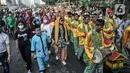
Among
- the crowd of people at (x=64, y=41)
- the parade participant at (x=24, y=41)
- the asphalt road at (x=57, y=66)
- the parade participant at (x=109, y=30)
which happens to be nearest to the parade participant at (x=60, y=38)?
the crowd of people at (x=64, y=41)

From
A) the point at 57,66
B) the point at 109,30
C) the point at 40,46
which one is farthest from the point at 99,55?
the point at 57,66

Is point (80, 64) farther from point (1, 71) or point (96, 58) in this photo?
point (96, 58)

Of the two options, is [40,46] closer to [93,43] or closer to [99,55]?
[93,43]

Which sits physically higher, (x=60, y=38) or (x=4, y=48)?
(x=4, y=48)

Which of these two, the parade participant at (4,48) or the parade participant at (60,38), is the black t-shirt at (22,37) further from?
the parade participant at (60,38)

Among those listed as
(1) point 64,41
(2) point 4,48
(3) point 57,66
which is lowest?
(3) point 57,66

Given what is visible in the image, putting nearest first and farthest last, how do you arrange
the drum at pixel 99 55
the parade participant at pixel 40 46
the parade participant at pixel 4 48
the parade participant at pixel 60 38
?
the drum at pixel 99 55 < the parade participant at pixel 4 48 < the parade participant at pixel 40 46 < the parade participant at pixel 60 38

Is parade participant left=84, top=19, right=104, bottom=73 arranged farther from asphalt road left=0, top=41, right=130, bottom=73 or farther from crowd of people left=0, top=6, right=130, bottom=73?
asphalt road left=0, top=41, right=130, bottom=73

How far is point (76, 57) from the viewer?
11.6 meters

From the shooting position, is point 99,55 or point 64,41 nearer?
point 99,55

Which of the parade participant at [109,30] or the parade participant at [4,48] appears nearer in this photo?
the parade participant at [4,48]

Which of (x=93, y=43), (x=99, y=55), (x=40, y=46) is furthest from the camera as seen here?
(x=40, y=46)

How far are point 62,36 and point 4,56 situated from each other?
275cm

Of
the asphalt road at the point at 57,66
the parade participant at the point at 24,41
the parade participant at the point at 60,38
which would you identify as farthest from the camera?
the parade participant at the point at 60,38
